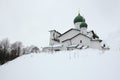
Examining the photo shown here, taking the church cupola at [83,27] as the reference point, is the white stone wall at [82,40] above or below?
below

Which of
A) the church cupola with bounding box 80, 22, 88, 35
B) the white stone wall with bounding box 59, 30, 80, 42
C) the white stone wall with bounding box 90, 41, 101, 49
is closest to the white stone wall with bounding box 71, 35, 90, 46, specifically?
the white stone wall with bounding box 90, 41, 101, 49

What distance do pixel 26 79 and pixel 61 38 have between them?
32.8 m

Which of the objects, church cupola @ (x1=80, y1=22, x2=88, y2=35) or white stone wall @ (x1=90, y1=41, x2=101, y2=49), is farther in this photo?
church cupola @ (x1=80, y1=22, x2=88, y2=35)

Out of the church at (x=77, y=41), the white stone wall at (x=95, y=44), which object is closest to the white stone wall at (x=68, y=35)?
the church at (x=77, y=41)

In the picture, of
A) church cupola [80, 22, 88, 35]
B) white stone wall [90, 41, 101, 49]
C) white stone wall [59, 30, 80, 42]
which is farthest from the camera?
white stone wall [59, 30, 80, 42]

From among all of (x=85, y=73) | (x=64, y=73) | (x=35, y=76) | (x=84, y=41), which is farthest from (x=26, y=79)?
(x=84, y=41)

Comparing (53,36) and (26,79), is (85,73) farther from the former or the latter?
(53,36)

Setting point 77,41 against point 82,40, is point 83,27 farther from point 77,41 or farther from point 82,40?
point 77,41

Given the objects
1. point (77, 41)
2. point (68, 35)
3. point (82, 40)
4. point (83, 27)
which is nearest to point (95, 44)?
point (82, 40)

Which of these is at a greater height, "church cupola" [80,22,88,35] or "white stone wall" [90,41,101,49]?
"church cupola" [80,22,88,35]

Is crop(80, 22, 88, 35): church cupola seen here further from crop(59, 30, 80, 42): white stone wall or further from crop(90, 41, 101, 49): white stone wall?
crop(90, 41, 101, 49): white stone wall

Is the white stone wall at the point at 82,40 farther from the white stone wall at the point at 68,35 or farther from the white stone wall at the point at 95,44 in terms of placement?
the white stone wall at the point at 68,35

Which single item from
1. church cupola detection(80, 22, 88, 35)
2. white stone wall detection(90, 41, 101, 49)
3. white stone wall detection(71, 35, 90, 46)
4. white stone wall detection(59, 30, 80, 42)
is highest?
church cupola detection(80, 22, 88, 35)

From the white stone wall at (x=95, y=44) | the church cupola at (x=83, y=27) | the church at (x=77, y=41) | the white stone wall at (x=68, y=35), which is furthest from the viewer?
the white stone wall at (x=68, y=35)
